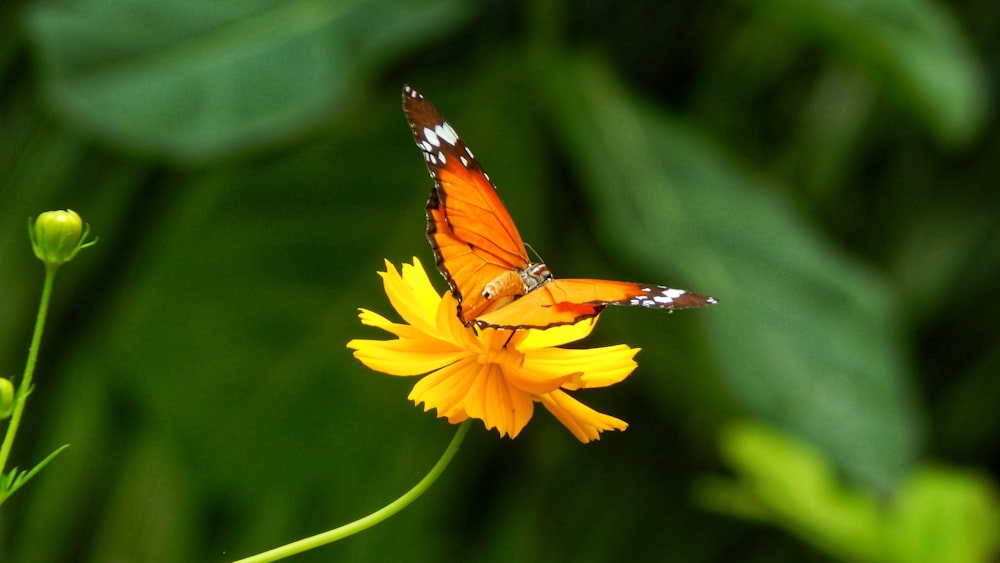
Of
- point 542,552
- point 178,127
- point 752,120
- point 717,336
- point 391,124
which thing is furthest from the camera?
point 752,120

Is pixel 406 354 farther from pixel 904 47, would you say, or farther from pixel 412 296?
pixel 904 47

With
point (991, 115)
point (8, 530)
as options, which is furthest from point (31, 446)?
point (991, 115)

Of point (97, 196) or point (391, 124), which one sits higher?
point (391, 124)

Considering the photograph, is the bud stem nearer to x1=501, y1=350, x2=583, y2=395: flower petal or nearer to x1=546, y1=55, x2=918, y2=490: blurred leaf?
x1=501, y1=350, x2=583, y2=395: flower petal

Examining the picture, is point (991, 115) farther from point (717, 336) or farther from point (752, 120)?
point (717, 336)

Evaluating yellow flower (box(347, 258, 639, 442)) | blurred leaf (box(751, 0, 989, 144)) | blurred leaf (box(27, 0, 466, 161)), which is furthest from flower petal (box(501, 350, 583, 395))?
blurred leaf (box(751, 0, 989, 144))

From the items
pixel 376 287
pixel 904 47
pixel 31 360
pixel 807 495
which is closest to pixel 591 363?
pixel 31 360

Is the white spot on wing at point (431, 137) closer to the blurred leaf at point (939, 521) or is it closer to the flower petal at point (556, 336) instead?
the flower petal at point (556, 336)
